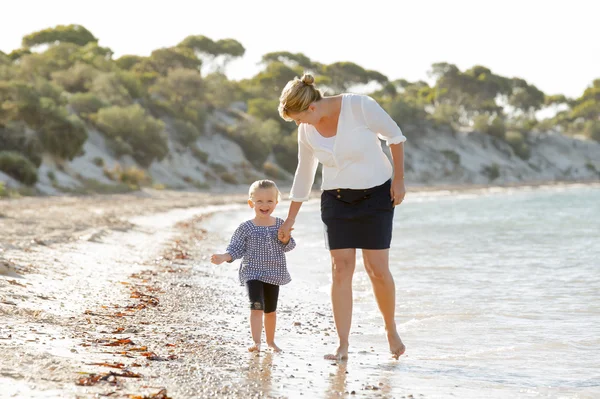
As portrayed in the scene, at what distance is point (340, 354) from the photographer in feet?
14.0

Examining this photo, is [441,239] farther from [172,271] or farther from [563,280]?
[172,271]

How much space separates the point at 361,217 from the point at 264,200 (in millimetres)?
610

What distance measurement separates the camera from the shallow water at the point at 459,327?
12.6 ft

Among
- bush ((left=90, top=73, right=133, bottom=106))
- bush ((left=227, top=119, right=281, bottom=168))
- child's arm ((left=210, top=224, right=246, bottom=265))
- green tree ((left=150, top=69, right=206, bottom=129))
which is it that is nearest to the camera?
child's arm ((left=210, top=224, right=246, bottom=265))

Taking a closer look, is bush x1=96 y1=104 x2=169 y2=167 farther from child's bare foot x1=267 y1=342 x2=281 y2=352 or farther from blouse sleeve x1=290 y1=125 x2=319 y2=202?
child's bare foot x1=267 y1=342 x2=281 y2=352

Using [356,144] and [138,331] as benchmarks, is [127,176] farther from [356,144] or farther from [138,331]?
[356,144]

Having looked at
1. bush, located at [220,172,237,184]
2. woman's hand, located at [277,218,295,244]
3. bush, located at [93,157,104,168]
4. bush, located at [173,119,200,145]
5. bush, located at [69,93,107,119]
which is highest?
bush, located at [69,93,107,119]

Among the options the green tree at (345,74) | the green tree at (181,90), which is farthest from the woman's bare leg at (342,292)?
the green tree at (345,74)

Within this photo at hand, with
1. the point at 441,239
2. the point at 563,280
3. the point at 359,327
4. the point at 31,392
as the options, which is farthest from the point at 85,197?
the point at 31,392

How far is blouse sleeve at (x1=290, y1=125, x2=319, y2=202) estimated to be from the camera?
14.4ft

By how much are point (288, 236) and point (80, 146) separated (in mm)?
21908

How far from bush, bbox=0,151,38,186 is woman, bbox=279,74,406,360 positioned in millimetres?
17672

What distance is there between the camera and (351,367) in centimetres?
413

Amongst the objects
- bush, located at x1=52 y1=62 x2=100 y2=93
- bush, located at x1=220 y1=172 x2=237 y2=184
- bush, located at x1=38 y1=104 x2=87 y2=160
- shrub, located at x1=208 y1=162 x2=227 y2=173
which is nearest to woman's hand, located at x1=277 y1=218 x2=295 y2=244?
bush, located at x1=38 y1=104 x2=87 y2=160
